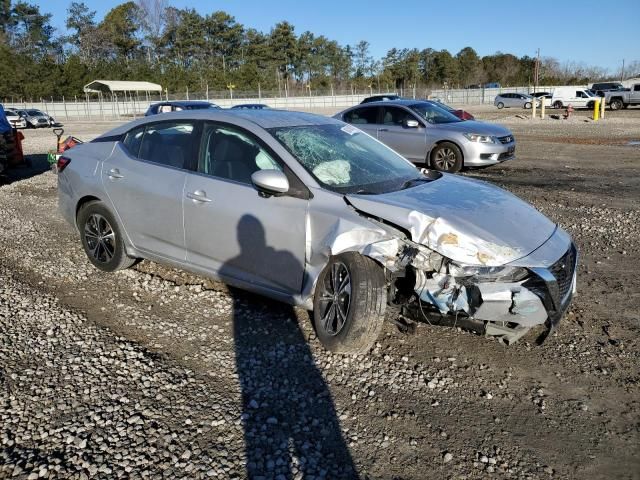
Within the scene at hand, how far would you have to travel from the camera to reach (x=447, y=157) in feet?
38.4

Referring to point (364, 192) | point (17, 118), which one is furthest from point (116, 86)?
point (364, 192)

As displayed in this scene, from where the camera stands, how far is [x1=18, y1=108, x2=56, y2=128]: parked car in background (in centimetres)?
3797

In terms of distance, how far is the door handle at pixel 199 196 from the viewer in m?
4.44

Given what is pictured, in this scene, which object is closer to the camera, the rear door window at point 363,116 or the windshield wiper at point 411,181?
the windshield wiper at point 411,181

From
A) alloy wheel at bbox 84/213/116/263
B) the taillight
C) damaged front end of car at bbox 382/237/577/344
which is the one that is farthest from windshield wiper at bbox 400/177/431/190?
the taillight

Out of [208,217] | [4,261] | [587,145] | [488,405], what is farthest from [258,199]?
[587,145]

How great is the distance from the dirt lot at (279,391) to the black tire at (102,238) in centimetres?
18

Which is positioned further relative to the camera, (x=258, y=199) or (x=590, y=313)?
(x=590, y=313)

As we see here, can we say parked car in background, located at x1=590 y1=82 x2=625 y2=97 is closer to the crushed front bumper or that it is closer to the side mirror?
the crushed front bumper

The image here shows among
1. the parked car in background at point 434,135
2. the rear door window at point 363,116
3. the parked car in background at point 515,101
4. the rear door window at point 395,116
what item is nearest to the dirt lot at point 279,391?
the parked car in background at point 434,135

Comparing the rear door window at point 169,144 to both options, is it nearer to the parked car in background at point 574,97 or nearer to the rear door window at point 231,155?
the rear door window at point 231,155

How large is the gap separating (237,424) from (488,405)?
1.48 meters

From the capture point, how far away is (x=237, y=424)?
3074 millimetres

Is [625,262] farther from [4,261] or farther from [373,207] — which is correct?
[4,261]
